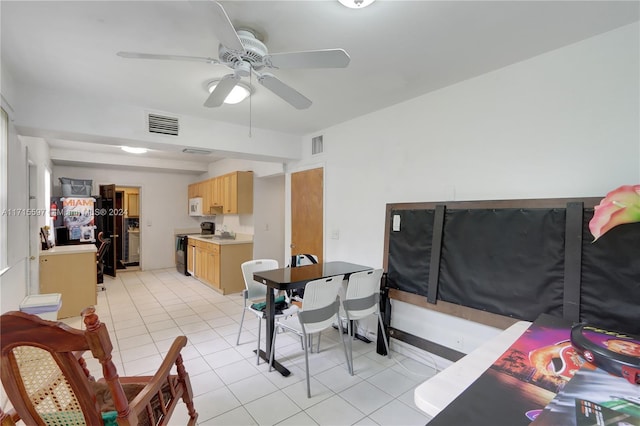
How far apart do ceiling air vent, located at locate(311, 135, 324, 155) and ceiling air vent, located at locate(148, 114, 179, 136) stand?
5.74 feet

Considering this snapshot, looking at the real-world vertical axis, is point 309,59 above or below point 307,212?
above

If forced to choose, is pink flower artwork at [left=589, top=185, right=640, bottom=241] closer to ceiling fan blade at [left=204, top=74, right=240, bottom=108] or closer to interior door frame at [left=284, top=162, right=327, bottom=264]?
ceiling fan blade at [left=204, top=74, right=240, bottom=108]

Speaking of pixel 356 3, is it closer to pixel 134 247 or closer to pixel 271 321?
pixel 271 321

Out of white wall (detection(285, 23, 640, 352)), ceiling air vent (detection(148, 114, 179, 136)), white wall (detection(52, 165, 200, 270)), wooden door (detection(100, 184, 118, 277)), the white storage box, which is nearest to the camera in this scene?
white wall (detection(285, 23, 640, 352))

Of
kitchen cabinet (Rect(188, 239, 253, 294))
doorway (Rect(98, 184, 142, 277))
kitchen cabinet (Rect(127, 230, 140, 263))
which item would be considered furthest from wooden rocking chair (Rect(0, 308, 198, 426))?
kitchen cabinet (Rect(127, 230, 140, 263))

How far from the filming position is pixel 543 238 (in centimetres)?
214

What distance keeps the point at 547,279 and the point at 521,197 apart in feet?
2.02

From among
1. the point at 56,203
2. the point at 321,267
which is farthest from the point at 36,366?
the point at 56,203

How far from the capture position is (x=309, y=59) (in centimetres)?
172

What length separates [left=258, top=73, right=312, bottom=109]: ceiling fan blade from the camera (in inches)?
76.7

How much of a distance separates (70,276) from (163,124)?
9.02ft

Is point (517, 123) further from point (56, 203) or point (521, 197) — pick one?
point (56, 203)

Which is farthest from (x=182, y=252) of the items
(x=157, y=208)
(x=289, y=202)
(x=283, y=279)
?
(x=283, y=279)

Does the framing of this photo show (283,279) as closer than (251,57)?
No
